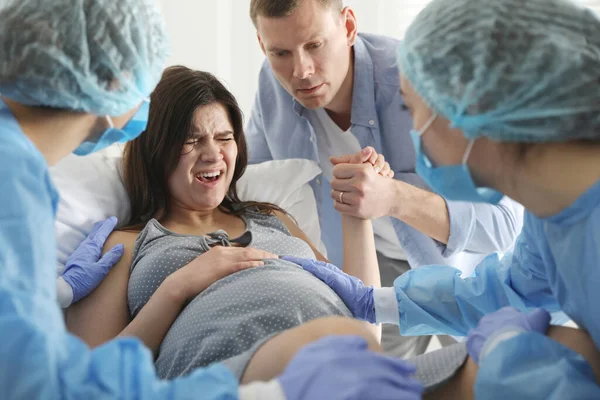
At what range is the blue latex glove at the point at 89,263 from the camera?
72.7 inches

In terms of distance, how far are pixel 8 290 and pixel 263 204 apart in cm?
134

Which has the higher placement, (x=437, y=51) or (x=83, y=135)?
(x=437, y=51)

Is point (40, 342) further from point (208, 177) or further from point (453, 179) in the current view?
point (208, 177)

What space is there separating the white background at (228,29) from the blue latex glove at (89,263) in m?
1.53

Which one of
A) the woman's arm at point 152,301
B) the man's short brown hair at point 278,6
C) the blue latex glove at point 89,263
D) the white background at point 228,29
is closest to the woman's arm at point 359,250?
the woman's arm at point 152,301

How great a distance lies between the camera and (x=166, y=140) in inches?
82.3

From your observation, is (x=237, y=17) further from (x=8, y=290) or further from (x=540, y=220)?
(x=8, y=290)

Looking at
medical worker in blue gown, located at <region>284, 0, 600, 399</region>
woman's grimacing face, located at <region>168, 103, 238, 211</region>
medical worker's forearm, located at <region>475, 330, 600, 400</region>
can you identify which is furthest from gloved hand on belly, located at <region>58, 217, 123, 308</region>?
medical worker's forearm, located at <region>475, 330, 600, 400</region>

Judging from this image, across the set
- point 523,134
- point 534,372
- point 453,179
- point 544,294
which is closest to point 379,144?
point 544,294

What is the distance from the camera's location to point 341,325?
1191mm

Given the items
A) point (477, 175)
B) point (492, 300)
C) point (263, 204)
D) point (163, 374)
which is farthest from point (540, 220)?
point (263, 204)

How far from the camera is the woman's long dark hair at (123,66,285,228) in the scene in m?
2.08

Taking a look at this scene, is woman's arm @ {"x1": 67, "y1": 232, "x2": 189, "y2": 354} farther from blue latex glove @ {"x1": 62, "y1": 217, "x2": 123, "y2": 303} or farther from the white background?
the white background

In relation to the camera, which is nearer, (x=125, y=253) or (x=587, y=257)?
(x=587, y=257)
